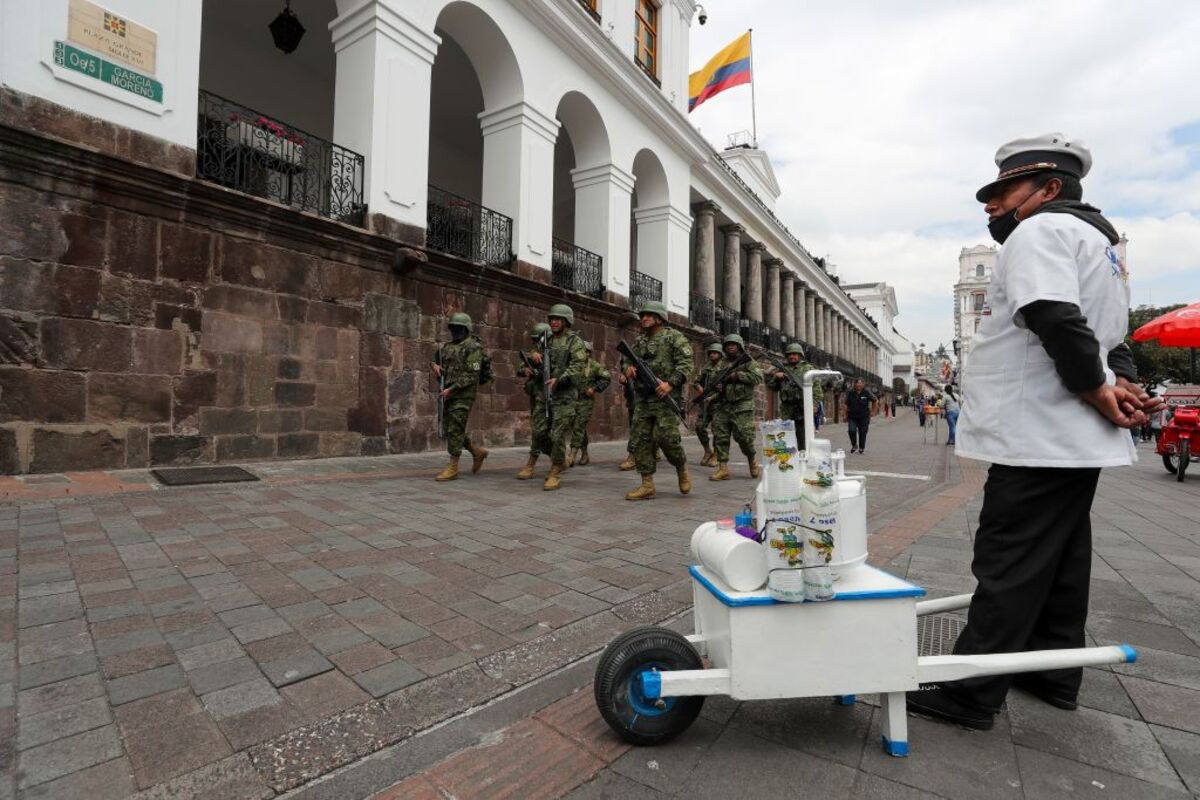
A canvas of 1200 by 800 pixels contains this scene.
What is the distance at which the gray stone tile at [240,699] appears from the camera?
6.27 feet

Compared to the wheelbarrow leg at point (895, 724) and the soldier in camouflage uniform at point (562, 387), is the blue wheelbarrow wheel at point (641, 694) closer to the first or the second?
the wheelbarrow leg at point (895, 724)

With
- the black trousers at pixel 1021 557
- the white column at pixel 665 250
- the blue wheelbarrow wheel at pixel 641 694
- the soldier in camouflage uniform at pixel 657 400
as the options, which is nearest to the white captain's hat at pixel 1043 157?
the black trousers at pixel 1021 557

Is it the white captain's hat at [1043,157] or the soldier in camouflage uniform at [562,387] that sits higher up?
the white captain's hat at [1043,157]

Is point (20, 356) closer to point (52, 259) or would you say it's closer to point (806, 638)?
point (52, 259)

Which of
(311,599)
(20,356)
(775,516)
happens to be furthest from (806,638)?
(20,356)

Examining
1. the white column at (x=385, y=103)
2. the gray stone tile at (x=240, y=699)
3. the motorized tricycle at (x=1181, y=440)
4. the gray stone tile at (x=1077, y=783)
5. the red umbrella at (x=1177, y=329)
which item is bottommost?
the gray stone tile at (x=240, y=699)

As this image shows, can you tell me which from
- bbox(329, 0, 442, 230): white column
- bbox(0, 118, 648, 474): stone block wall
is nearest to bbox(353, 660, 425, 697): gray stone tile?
bbox(0, 118, 648, 474): stone block wall

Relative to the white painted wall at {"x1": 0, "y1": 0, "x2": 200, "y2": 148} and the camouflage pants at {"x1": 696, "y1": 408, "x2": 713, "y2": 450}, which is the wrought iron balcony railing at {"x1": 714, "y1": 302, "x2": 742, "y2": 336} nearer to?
the camouflage pants at {"x1": 696, "y1": 408, "x2": 713, "y2": 450}

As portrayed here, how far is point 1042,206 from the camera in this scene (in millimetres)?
2012

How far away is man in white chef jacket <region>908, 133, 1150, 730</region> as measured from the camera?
178 cm

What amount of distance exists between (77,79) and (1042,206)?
800cm

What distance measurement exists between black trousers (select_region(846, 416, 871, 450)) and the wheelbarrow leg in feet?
40.9

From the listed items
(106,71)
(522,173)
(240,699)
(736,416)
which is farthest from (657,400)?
(522,173)

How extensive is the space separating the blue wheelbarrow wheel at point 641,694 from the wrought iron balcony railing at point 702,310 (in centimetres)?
1811
